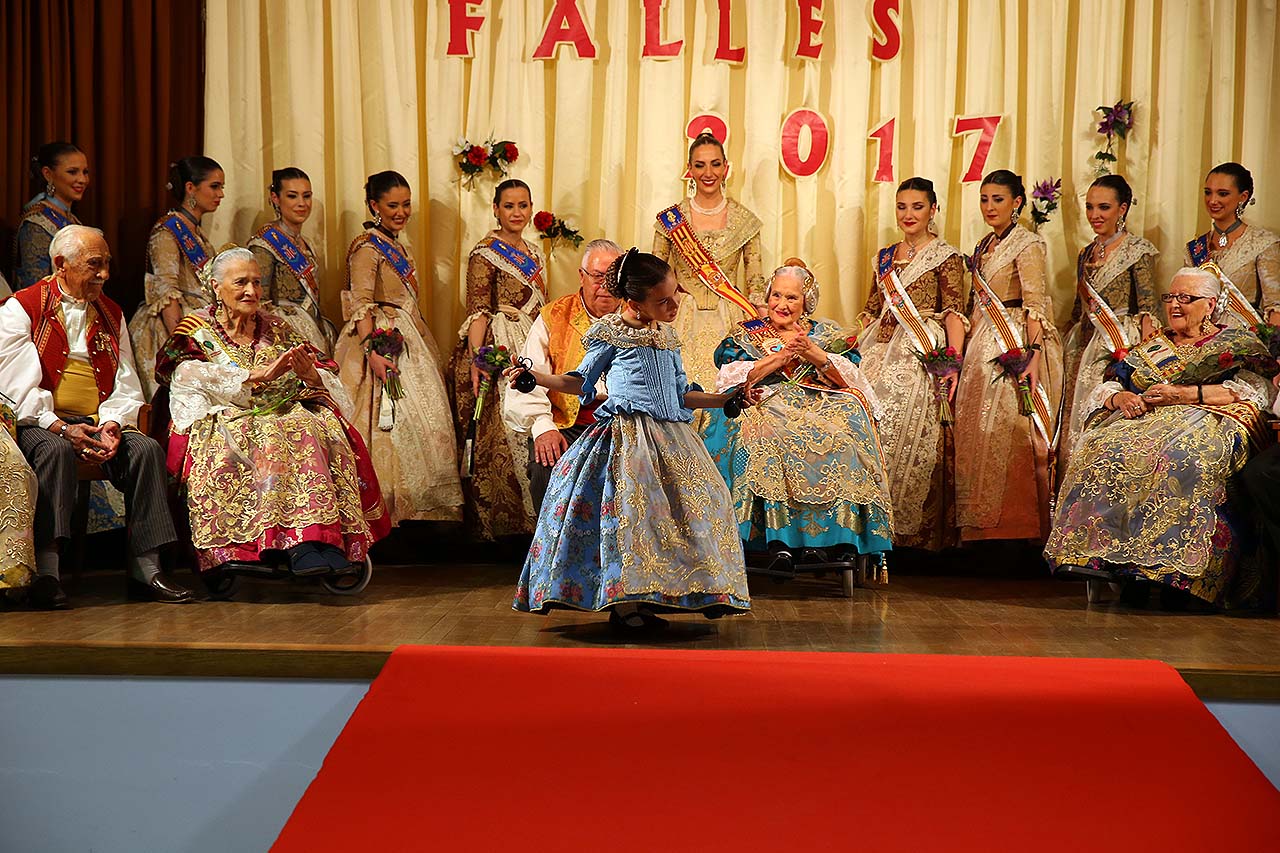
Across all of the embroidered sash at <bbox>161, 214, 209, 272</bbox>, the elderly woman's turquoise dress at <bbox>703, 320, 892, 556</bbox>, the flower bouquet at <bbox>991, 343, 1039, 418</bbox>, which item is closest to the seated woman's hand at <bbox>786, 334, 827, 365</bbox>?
the elderly woman's turquoise dress at <bbox>703, 320, 892, 556</bbox>

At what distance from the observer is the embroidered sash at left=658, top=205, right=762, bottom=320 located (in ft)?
17.9

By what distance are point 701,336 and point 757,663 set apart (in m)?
2.71

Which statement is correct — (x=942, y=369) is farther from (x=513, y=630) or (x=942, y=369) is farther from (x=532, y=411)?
(x=513, y=630)

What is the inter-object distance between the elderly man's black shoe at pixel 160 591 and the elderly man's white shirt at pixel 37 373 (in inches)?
21.3

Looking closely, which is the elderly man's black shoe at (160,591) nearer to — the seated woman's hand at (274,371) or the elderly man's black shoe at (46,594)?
the elderly man's black shoe at (46,594)

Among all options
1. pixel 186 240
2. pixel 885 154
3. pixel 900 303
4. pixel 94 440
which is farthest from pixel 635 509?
pixel 885 154

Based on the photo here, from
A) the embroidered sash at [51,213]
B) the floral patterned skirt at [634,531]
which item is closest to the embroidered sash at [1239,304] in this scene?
the floral patterned skirt at [634,531]

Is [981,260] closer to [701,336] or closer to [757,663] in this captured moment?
[701,336]

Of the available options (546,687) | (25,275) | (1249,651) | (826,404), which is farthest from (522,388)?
(25,275)

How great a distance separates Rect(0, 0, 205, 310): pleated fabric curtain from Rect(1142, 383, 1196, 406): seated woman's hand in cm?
418

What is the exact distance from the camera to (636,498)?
348 centimetres

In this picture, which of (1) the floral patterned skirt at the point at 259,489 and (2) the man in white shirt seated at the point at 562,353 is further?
(2) the man in white shirt seated at the point at 562,353

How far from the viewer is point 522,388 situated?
131 inches

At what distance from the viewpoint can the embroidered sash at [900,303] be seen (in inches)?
215
